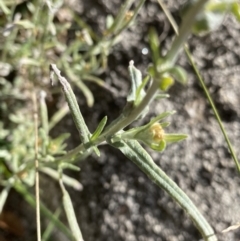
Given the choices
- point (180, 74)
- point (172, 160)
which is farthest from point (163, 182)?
point (172, 160)

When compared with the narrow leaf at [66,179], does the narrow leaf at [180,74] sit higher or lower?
higher

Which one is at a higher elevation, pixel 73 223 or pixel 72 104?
pixel 72 104

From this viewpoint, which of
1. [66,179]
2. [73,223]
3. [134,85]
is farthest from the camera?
[66,179]

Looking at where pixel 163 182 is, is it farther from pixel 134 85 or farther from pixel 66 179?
pixel 66 179

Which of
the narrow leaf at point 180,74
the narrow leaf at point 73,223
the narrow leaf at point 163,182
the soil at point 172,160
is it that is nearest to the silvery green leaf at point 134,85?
the narrow leaf at point 163,182

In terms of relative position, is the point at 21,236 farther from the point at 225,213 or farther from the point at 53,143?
the point at 225,213

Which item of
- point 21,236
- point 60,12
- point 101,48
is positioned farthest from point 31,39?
point 21,236

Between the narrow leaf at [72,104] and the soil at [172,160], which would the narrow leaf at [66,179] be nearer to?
the soil at [172,160]

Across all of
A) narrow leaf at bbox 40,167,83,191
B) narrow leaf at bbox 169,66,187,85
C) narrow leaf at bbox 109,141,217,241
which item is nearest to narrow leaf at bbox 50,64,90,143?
narrow leaf at bbox 109,141,217,241
